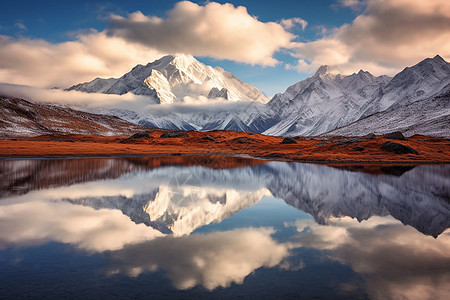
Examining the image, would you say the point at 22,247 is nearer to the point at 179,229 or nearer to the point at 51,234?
the point at 51,234

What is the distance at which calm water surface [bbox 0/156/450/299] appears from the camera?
9141 millimetres

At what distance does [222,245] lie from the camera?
42.4 ft

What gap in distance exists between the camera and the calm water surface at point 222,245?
30.0 ft

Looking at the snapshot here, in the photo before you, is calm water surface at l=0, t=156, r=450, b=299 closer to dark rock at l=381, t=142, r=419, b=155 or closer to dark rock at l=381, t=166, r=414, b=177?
dark rock at l=381, t=166, r=414, b=177

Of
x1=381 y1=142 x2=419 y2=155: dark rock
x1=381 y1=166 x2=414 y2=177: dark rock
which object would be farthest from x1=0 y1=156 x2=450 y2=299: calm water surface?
x1=381 y1=142 x2=419 y2=155: dark rock

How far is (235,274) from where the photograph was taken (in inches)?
399

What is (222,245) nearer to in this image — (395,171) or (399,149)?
(395,171)

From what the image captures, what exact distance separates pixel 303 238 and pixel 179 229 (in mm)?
5999

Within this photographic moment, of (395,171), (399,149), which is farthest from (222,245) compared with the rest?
(399,149)

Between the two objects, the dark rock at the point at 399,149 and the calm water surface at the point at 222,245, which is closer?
the calm water surface at the point at 222,245

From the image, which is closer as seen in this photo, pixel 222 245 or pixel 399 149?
pixel 222 245

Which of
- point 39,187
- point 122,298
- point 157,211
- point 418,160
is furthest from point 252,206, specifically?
point 418,160

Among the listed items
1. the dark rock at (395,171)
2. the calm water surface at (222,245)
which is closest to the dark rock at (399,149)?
the dark rock at (395,171)

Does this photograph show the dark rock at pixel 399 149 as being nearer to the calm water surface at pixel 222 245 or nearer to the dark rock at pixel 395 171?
the dark rock at pixel 395 171
